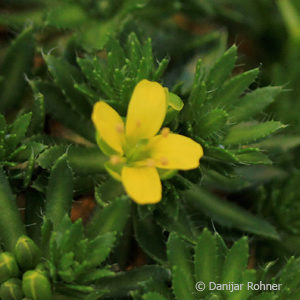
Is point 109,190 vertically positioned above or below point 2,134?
below

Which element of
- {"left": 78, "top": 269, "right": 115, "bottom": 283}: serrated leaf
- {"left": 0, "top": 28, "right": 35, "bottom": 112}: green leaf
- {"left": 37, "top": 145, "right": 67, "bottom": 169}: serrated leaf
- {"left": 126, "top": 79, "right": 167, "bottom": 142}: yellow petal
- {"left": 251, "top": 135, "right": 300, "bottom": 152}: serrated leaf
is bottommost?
{"left": 78, "top": 269, "right": 115, "bottom": 283}: serrated leaf

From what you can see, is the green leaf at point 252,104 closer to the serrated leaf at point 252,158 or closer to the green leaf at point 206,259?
the serrated leaf at point 252,158

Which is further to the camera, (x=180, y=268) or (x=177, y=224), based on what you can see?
(x=177, y=224)

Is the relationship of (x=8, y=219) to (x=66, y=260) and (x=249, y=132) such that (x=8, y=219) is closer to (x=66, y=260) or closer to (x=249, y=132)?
(x=66, y=260)

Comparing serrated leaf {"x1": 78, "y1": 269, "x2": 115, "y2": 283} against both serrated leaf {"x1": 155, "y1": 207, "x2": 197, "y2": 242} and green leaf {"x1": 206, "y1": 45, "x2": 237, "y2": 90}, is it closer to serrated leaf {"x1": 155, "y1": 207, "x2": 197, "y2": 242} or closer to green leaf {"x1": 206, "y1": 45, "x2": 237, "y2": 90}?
serrated leaf {"x1": 155, "y1": 207, "x2": 197, "y2": 242}

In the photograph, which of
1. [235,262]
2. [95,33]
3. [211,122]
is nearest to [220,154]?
[211,122]

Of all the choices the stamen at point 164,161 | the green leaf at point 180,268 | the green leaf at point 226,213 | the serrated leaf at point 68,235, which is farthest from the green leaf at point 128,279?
the stamen at point 164,161

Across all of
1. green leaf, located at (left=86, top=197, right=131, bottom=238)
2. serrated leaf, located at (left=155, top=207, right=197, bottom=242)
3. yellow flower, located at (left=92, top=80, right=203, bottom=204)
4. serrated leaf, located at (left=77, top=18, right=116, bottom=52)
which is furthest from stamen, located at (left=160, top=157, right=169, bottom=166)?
serrated leaf, located at (left=77, top=18, right=116, bottom=52)
